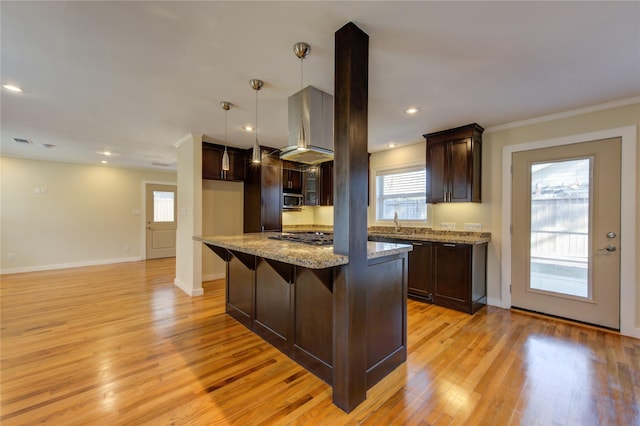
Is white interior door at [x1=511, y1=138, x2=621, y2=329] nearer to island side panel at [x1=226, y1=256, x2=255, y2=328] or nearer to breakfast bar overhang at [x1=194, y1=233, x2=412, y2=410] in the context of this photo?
breakfast bar overhang at [x1=194, y1=233, x2=412, y2=410]

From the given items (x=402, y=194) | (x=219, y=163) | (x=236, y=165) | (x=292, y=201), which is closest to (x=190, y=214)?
(x=219, y=163)

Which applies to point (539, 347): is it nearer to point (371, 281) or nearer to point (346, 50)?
point (371, 281)

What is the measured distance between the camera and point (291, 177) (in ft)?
17.2

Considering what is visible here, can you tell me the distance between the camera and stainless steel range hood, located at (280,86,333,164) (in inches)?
91.4

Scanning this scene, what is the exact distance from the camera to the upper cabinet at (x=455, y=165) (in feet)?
11.6

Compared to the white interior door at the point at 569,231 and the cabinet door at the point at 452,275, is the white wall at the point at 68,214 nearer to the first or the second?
the cabinet door at the point at 452,275

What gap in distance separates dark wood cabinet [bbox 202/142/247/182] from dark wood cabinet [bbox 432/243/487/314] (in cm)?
357

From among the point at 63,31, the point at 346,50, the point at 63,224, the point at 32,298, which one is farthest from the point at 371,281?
the point at 63,224

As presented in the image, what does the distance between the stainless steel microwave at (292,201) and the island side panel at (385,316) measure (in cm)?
329

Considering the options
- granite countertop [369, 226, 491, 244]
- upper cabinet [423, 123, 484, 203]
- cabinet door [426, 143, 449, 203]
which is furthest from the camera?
cabinet door [426, 143, 449, 203]

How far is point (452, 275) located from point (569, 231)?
137cm

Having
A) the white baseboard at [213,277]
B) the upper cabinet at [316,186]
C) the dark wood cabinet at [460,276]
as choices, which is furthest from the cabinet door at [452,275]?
the white baseboard at [213,277]

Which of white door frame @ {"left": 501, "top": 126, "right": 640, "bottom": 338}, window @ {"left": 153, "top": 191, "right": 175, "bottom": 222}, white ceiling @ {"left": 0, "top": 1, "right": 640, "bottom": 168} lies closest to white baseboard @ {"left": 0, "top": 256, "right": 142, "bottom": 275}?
window @ {"left": 153, "top": 191, "right": 175, "bottom": 222}

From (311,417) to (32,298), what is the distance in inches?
188
